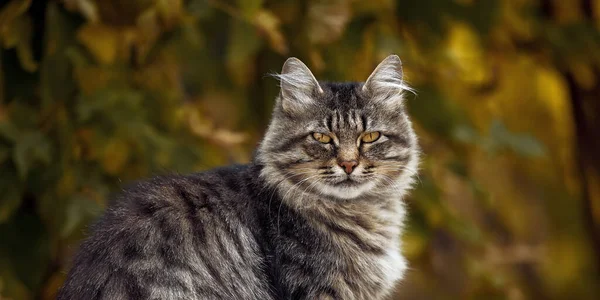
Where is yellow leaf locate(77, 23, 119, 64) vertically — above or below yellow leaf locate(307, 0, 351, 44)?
below

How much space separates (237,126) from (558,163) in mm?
2453

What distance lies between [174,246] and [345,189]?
84 centimetres

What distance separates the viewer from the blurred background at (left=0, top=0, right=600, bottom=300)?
4688 mm

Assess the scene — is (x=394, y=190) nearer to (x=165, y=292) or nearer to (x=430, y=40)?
(x=165, y=292)

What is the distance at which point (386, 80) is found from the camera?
4082mm

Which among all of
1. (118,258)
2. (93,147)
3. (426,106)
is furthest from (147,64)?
(118,258)

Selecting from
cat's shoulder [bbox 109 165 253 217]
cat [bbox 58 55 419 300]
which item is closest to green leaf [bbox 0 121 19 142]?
cat's shoulder [bbox 109 165 253 217]

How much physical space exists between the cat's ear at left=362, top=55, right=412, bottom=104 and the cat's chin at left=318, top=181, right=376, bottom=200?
0.43m

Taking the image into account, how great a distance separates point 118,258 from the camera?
331 centimetres

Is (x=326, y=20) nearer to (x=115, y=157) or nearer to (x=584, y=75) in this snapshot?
(x=115, y=157)

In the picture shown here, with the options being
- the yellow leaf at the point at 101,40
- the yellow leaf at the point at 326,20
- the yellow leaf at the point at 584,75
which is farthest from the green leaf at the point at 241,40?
the yellow leaf at the point at 584,75

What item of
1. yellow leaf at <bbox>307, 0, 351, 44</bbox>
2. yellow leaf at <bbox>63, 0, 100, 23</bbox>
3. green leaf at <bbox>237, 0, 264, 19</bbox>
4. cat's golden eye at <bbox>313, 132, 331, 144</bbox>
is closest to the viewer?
cat's golden eye at <bbox>313, 132, 331, 144</bbox>

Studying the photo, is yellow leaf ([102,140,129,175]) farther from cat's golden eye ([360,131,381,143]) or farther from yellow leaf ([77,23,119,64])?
cat's golden eye ([360,131,381,143])

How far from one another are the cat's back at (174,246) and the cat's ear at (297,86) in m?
0.45
